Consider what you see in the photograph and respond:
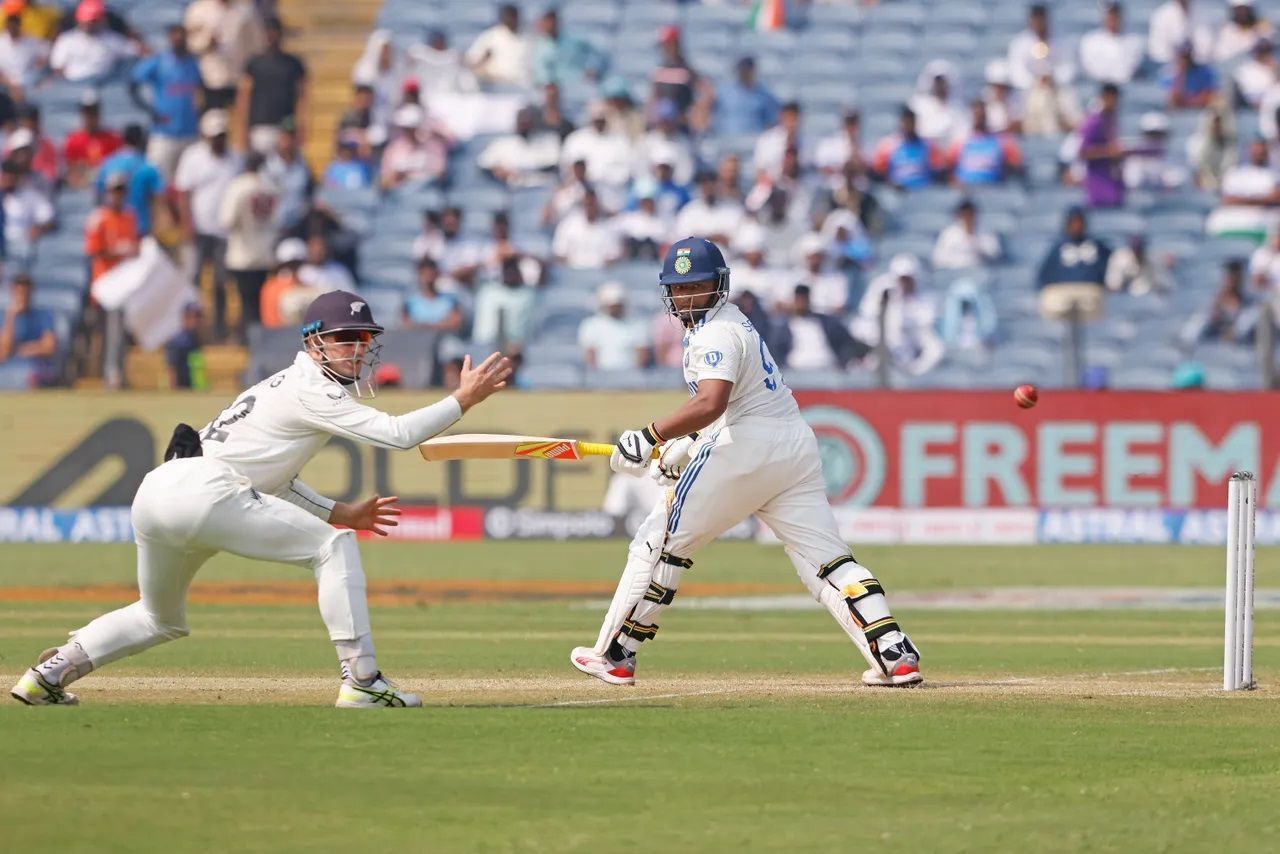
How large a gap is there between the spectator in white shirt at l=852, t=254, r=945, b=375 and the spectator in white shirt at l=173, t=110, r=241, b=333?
7.32m

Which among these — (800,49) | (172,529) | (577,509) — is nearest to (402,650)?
(172,529)

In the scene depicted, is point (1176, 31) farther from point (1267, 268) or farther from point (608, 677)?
point (608, 677)

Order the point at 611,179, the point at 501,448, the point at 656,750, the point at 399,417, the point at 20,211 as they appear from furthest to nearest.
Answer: the point at 20,211
the point at 611,179
the point at 501,448
the point at 399,417
the point at 656,750

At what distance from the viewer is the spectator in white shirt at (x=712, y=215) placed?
24359 millimetres

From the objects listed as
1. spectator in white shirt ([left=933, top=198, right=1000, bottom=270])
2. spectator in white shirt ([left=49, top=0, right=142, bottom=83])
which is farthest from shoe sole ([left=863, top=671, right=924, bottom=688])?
spectator in white shirt ([left=49, top=0, right=142, bottom=83])

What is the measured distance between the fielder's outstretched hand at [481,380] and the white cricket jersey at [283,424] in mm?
159

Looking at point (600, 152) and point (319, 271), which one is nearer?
point (319, 271)

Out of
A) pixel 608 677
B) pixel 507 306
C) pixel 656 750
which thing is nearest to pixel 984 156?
pixel 507 306

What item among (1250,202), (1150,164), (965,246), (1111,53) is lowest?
(965,246)

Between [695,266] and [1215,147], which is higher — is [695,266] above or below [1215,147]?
below

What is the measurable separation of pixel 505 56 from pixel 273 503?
18.7 metres

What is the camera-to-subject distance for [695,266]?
33.3ft

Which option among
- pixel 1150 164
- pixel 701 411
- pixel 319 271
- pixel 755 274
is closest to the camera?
pixel 701 411

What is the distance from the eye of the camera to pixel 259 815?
22.0ft
